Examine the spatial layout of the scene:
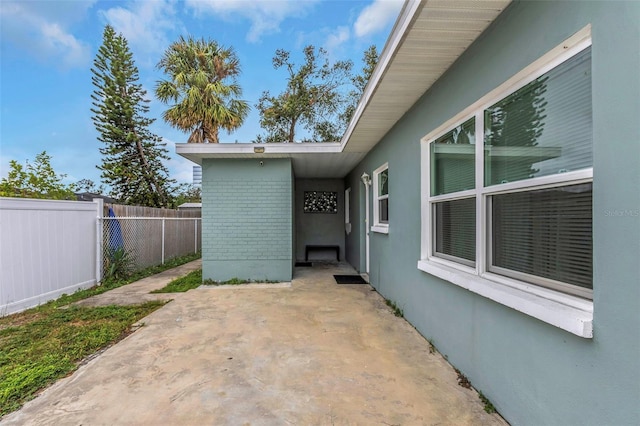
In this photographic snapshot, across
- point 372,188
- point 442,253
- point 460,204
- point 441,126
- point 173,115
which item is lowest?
point 442,253

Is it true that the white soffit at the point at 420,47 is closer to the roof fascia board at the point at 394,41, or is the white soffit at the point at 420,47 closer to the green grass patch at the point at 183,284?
the roof fascia board at the point at 394,41

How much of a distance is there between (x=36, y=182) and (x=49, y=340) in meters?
7.50

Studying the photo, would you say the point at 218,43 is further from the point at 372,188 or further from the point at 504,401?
the point at 504,401

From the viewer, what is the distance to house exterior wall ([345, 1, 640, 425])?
4.01ft

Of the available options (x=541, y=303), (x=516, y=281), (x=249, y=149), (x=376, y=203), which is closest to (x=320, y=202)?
(x=376, y=203)

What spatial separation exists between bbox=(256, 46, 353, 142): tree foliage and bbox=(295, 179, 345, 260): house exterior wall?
4.85 metres

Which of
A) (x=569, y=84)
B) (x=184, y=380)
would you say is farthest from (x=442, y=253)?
(x=184, y=380)

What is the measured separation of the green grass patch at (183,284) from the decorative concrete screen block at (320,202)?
13.2ft

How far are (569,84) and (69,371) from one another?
14.4 feet

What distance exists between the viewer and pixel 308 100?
44.7 ft

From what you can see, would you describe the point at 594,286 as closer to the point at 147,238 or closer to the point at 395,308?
the point at 395,308

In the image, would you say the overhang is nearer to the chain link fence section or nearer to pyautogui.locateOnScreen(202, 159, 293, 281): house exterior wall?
pyautogui.locateOnScreen(202, 159, 293, 281): house exterior wall

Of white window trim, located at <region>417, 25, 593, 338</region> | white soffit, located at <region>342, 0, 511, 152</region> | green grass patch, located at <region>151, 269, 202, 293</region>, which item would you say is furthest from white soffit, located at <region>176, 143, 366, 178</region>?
white window trim, located at <region>417, 25, 593, 338</region>

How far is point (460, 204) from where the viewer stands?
9.03ft
